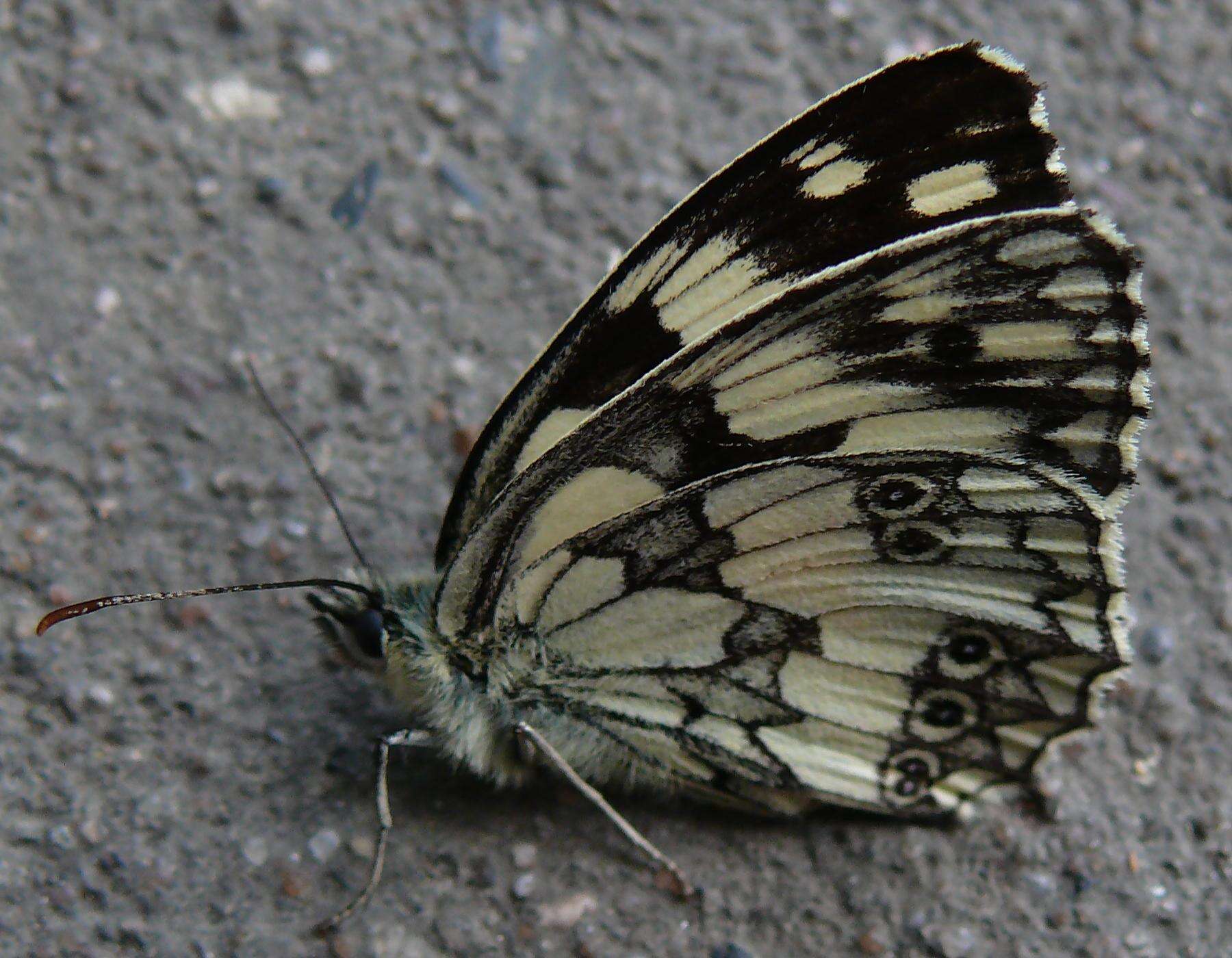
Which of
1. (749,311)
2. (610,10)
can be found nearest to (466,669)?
(749,311)

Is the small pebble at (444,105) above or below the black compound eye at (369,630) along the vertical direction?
above

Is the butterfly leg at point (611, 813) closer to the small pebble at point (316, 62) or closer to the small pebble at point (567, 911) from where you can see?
the small pebble at point (567, 911)

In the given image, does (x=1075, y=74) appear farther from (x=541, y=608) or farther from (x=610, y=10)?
(x=541, y=608)

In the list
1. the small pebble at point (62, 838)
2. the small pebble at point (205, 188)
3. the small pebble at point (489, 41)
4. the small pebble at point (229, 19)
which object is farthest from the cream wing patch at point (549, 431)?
the small pebble at point (229, 19)

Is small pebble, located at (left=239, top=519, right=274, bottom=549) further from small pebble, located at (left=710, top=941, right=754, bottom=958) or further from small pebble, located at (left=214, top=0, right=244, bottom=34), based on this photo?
small pebble, located at (left=214, top=0, right=244, bottom=34)

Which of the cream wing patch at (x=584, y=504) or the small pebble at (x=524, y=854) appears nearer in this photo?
the cream wing patch at (x=584, y=504)
